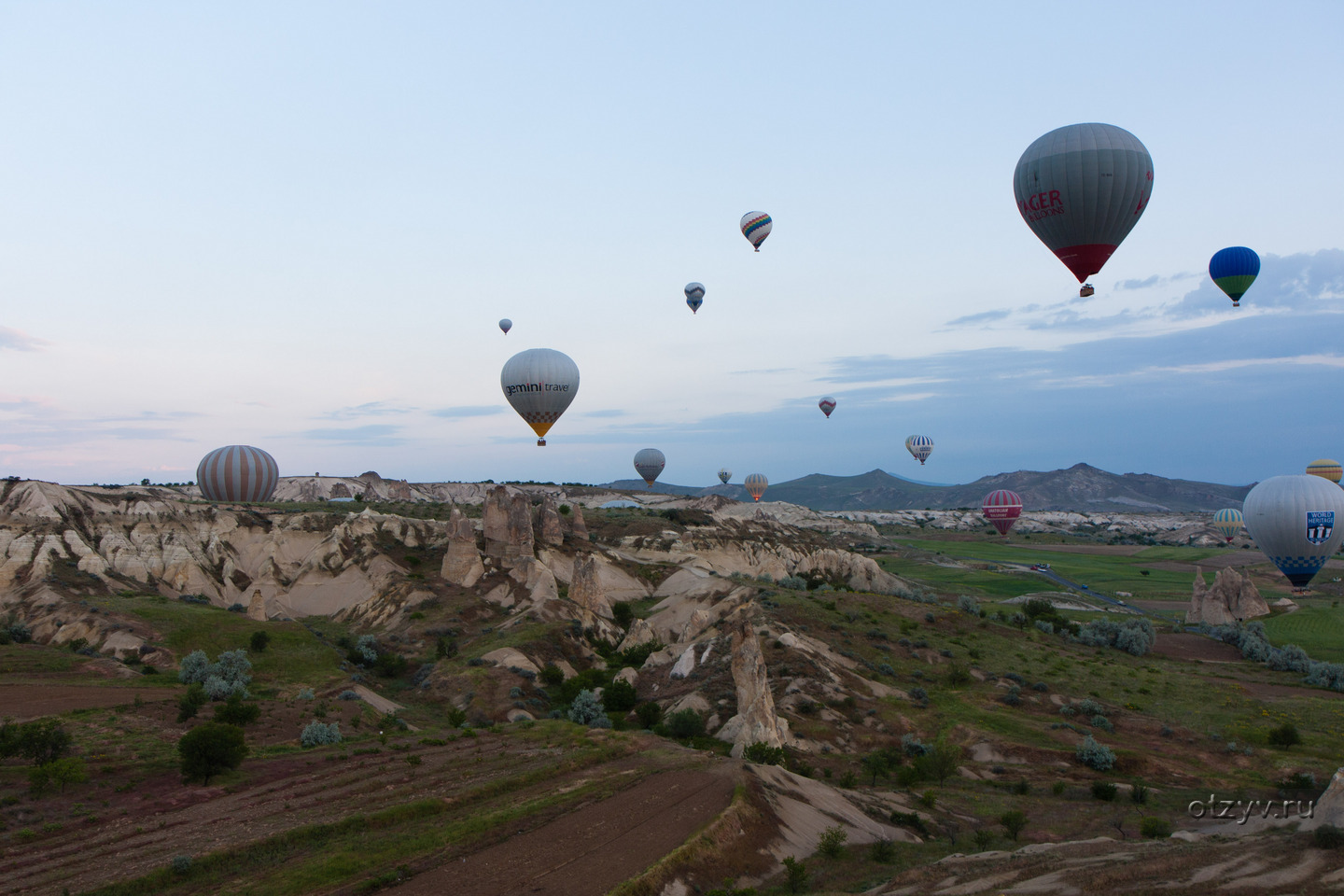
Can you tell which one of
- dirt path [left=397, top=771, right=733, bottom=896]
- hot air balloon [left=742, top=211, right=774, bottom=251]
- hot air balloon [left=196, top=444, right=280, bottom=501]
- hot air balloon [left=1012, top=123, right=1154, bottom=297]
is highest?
hot air balloon [left=742, top=211, right=774, bottom=251]

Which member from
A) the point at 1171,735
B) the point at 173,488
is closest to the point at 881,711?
the point at 1171,735

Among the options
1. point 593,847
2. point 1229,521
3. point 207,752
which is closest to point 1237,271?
point 593,847

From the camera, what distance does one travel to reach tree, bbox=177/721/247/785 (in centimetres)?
2947

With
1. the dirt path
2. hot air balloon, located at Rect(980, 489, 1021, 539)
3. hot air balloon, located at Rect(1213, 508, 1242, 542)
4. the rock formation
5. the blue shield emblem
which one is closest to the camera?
the dirt path

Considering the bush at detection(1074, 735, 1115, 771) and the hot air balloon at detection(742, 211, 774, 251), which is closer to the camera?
the bush at detection(1074, 735, 1115, 771)

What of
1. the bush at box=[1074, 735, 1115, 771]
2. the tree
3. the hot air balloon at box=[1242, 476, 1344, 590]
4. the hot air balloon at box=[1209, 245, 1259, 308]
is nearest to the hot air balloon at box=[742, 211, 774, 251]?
the hot air balloon at box=[1209, 245, 1259, 308]

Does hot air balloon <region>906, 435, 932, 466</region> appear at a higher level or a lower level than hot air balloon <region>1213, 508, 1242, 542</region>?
higher

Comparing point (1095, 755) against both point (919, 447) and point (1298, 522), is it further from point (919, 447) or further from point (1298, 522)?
point (919, 447)

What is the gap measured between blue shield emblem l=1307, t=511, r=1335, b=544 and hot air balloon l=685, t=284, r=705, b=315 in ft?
246

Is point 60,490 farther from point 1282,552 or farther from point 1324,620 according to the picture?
point 1324,620

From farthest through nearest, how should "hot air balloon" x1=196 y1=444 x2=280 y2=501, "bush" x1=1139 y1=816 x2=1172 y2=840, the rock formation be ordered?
"hot air balloon" x1=196 y1=444 x2=280 y2=501 < the rock formation < "bush" x1=1139 y1=816 x2=1172 y2=840

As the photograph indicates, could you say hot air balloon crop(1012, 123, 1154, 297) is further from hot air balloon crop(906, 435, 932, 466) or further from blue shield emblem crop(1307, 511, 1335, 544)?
hot air balloon crop(906, 435, 932, 466)

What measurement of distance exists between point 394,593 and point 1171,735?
59.7 meters

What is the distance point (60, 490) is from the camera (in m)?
77.0
